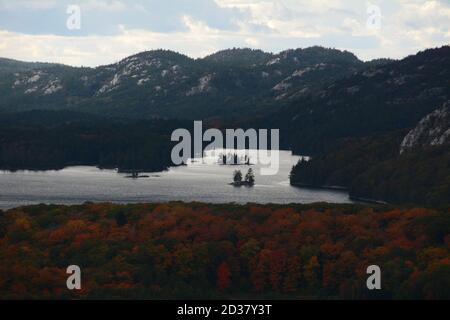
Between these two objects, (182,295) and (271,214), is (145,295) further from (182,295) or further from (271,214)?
(271,214)

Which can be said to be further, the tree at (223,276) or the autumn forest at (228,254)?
the tree at (223,276)

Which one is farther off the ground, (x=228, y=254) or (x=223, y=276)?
(x=228, y=254)

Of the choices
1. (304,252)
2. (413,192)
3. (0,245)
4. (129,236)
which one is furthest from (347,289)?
(413,192)

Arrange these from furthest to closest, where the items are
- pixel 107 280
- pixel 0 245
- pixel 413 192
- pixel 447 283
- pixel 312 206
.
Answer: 1. pixel 413 192
2. pixel 312 206
3. pixel 0 245
4. pixel 107 280
5. pixel 447 283

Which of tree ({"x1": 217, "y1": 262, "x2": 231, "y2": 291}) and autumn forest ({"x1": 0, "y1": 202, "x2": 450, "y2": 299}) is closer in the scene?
autumn forest ({"x1": 0, "y1": 202, "x2": 450, "y2": 299})

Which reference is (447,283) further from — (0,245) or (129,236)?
(0,245)

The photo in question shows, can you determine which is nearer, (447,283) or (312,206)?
(447,283)

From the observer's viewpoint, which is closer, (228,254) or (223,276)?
(223,276)
